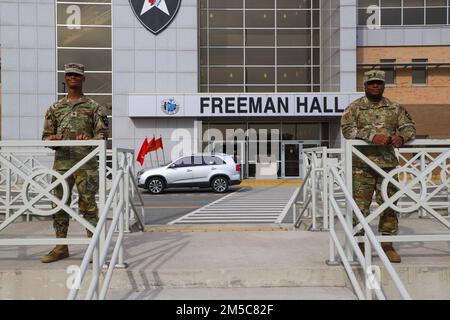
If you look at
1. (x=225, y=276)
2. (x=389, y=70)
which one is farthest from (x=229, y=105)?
(x=225, y=276)

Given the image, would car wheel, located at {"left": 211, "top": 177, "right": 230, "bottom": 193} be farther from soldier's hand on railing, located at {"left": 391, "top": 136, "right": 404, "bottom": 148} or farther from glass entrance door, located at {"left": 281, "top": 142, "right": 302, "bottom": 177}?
soldier's hand on railing, located at {"left": 391, "top": 136, "right": 404, "bottom": 148}

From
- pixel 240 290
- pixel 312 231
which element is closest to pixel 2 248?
pixel 240 290

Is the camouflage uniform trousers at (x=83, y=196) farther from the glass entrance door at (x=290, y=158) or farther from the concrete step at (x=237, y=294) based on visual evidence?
the glass entrance door at (x=290, y=158)

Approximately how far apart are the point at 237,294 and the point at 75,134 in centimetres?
263

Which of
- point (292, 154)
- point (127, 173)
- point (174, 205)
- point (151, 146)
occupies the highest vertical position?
point (151, 146)

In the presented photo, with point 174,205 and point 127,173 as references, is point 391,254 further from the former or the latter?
point 174,205

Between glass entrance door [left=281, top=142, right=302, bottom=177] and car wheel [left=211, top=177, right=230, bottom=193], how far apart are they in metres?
9.03

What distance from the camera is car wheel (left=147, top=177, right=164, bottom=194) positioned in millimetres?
19234

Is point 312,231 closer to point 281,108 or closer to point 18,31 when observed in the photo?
point 281,108

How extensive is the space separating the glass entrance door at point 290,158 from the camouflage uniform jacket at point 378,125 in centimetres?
2252

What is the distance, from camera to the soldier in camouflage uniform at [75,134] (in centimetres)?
517

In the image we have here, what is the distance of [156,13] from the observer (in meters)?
26.0

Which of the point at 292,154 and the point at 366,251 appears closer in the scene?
the point at 366,251

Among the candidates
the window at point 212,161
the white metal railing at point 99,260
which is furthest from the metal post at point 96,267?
the window at point 212,161
